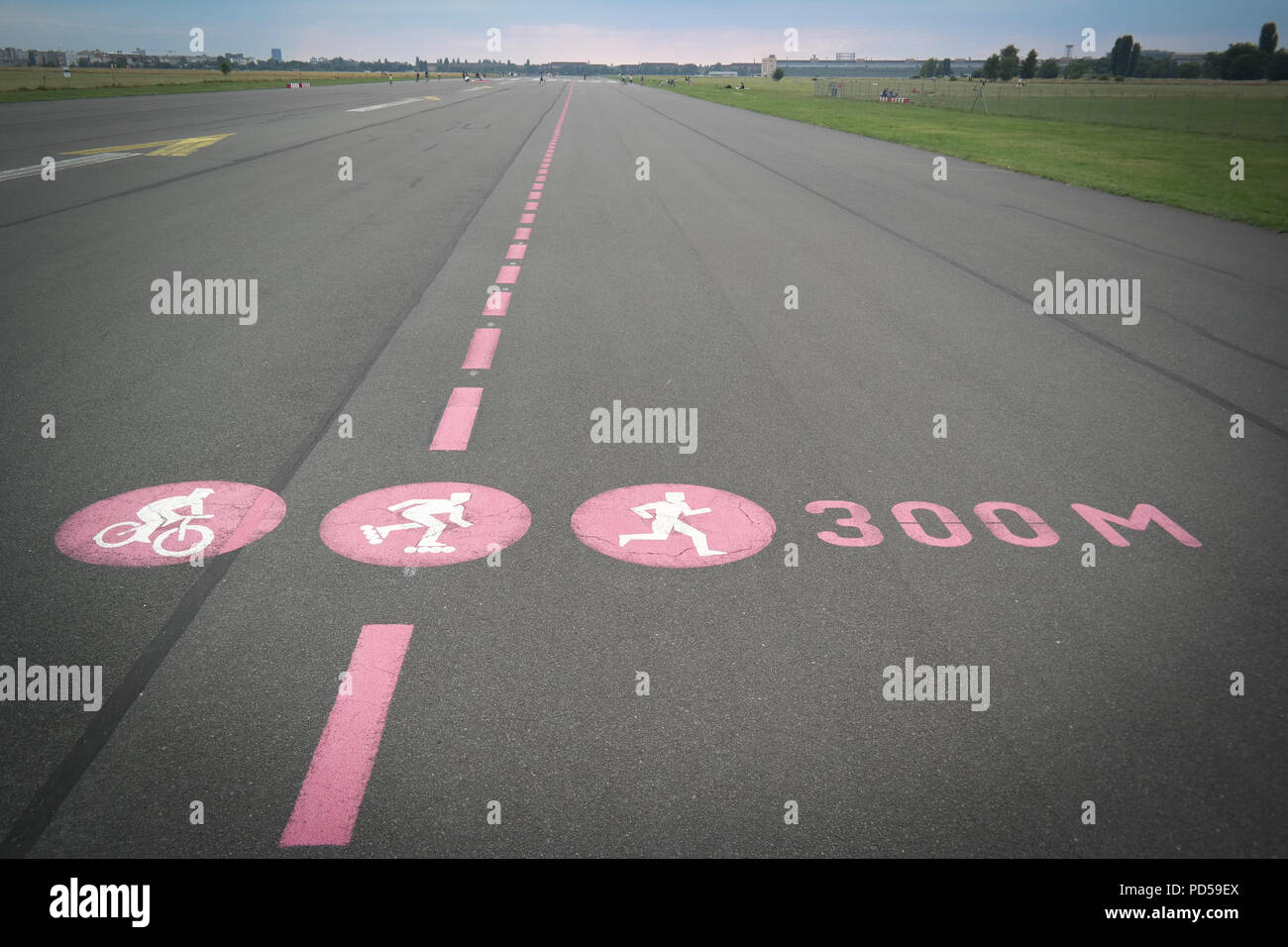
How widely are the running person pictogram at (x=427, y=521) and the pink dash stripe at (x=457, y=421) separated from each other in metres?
0.74

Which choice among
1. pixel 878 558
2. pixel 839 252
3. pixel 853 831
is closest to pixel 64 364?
A: pixel 878 558

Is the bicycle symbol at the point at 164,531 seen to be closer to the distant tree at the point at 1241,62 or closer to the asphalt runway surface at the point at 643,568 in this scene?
the asphalt runway surface at the point at 643,568

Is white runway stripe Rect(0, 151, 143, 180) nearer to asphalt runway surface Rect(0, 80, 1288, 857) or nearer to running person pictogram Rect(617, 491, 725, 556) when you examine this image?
asphalt runway surface Rect(0, 80, 1288, 857)

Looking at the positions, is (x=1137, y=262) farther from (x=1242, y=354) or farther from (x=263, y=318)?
(x=263, y=318)

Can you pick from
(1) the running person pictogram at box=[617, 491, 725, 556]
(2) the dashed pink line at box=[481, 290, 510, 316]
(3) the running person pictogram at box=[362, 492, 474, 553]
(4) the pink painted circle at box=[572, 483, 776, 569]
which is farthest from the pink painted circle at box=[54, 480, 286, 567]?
(2) the dashed pink line at box=[481, 290, 510, 316]

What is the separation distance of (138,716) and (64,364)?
16.1 ft

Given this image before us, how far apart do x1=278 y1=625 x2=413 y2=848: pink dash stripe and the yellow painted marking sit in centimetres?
2201

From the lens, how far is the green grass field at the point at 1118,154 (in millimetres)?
17797

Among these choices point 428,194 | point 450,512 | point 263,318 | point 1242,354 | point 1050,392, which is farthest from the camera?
point 428,194

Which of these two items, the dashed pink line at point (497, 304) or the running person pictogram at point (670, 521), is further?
the dashed pink line at point (497, 304)

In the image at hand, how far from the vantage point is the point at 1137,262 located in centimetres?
1143

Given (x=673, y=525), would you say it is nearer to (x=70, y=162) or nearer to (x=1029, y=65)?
(x=70, y=162)

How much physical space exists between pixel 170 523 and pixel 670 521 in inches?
93.8

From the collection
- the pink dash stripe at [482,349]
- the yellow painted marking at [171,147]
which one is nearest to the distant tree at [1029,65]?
the yellow painted marking at [171,147]
